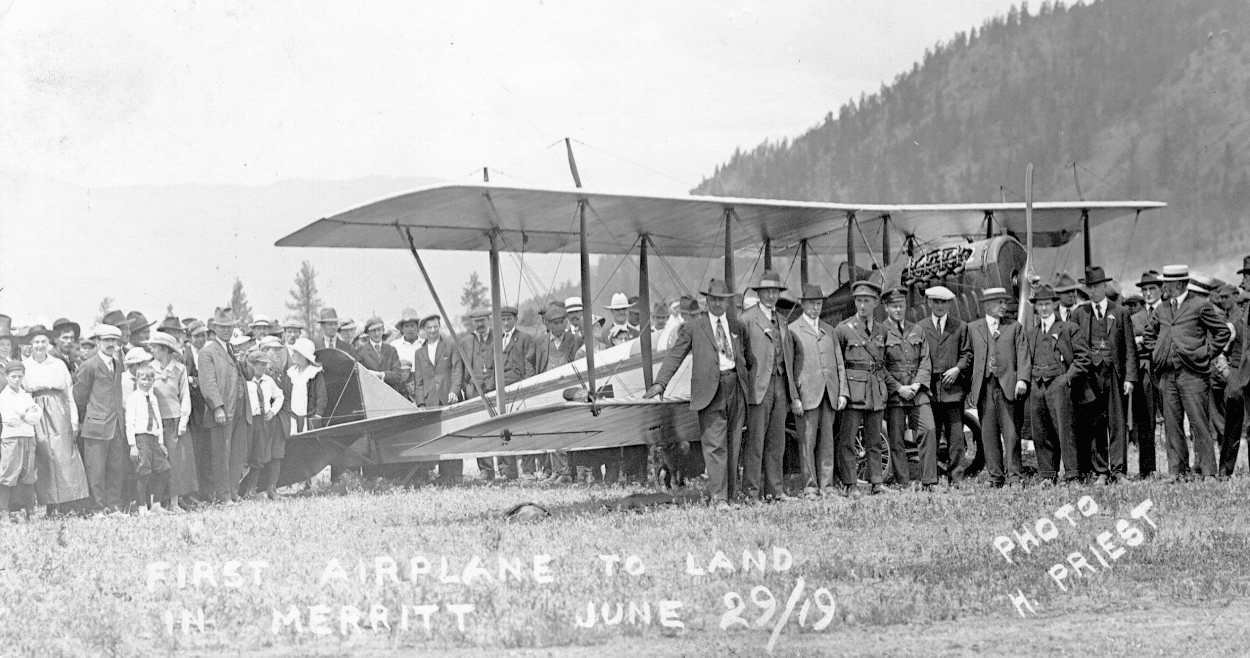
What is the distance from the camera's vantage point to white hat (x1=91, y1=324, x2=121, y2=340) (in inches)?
424

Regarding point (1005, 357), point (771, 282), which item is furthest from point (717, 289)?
point (1005, 357)

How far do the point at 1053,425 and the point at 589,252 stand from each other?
16.2 feet

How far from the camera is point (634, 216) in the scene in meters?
11.9

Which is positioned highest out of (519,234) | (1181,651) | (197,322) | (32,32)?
(32,32)

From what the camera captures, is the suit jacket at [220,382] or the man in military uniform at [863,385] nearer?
the man in military uniform at [863,385]

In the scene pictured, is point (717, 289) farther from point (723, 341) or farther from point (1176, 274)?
point (1176, 274)

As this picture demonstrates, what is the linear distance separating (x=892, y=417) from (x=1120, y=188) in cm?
5053

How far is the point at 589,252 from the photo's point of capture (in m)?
12.2

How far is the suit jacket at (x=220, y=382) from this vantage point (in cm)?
1118

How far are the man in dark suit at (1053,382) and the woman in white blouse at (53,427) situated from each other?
28.8 ft

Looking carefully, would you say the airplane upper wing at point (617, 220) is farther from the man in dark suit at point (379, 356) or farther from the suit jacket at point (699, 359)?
the man in dark suit at point (379, 356)

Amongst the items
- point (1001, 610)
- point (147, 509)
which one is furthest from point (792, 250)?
point (1001, 610)

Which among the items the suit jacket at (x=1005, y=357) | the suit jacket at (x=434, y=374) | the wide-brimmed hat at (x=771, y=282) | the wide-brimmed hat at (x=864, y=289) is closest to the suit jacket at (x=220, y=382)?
the suit jacket at (x=434, y=374)

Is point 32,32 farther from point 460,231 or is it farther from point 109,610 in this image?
point 109,610
